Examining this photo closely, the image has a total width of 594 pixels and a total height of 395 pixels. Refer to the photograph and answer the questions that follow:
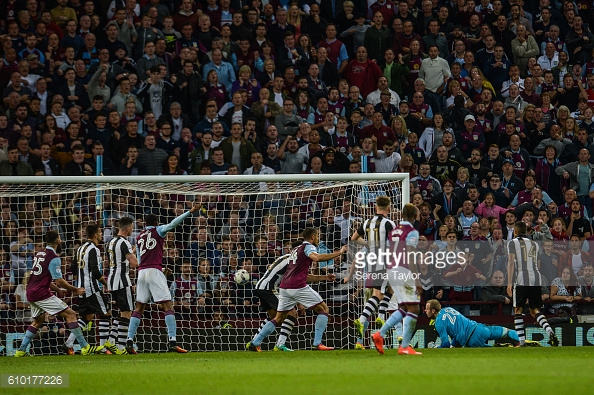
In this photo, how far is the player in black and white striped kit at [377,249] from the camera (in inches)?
547

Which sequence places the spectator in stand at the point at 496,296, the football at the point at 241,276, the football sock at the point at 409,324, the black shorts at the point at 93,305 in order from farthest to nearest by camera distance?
the spectator in stand at the point at 496,296, the football at the point at 241,276, the black shorts at the point at 93,305, the football sock at the point at 409,324

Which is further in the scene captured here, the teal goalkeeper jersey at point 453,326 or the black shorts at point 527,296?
the black shorts at point 527,296

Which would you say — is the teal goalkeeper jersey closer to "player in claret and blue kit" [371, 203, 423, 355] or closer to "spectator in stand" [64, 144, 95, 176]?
"player in claret and blue kit" [371, 203, 423, 355]

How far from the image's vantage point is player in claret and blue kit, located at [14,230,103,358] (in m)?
14.9

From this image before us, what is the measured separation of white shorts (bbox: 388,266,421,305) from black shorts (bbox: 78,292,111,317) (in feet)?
16.6

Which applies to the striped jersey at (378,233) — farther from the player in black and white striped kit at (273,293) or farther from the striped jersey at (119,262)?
the striped jersey at (119,262)

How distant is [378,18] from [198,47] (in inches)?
150

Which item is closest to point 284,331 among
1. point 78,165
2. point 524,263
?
point 524,263

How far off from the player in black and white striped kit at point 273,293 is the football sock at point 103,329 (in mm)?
2350

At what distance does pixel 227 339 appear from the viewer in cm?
1628

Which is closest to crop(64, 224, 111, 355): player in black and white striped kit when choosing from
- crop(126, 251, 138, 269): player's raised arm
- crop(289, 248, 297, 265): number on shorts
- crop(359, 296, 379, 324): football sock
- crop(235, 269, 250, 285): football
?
crop(126, 251, 138, 269): player's raised arm

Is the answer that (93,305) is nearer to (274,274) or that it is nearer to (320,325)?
(274,274)

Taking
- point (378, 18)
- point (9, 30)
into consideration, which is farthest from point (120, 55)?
point (378, 18)

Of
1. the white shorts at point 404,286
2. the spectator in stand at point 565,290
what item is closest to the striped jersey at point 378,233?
the white shorts at point 404,286
